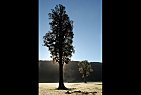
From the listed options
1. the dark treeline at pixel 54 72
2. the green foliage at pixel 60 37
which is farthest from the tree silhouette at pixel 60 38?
A: the dark treeline at pixel 54 72

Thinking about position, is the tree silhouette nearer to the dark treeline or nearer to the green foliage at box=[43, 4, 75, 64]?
the green foliage at box=[43, 4, 75, 64]

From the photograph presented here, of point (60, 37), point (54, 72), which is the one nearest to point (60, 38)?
point (60, 37)

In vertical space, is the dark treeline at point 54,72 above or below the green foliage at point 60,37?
below

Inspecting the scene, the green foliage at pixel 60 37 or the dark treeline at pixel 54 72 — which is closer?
the green foliage at pixel 60 37

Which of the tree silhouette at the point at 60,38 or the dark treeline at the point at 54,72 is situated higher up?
the tree silhouette at the point at 60,38

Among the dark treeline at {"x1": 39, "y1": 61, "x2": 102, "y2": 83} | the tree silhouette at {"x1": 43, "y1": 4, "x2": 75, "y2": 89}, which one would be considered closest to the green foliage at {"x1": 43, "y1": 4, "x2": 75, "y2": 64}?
the tree silhouette at {"x1": 43, "y1": 4, "x2": 75, "y2": 89}

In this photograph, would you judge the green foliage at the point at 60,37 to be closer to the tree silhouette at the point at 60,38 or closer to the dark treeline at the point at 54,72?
the tree silhouette at the point at 60,38

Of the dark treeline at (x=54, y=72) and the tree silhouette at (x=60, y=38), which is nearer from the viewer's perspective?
the tree silhouette at (x=60, y=38)

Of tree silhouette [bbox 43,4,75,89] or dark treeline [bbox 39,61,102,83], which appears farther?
dark treeline [bbox 39,61,102,83]

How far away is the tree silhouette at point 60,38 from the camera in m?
17.2

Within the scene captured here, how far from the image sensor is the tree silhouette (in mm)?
17203
